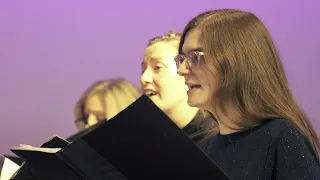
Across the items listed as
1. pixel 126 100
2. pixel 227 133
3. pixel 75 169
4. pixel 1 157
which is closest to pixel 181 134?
pixel 75 169

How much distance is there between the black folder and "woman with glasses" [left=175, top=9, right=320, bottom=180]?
24 cm

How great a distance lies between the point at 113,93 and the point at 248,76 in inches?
56.6

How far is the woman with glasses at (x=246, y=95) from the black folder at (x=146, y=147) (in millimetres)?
242

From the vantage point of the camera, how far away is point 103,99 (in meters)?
2.60

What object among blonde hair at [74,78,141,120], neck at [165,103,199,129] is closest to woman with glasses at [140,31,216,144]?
neck at [165,103,199,129]

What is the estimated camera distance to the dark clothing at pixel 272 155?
3.67 ft

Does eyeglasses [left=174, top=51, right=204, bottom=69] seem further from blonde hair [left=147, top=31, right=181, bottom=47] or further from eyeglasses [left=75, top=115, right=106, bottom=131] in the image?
eyeglasses [left=75, top=115, right=106, bottom=131]

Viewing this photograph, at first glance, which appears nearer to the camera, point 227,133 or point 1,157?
point 227,133

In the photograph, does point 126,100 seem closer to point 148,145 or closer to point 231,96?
point 231,96

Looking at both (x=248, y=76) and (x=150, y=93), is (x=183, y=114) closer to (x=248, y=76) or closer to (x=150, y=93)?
(x=150, y=93)

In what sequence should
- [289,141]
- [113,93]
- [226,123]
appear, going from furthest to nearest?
[113,93], [226,123], [289,141]

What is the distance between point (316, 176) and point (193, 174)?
279mm

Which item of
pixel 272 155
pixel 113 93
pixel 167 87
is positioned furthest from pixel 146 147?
pixel 113 93

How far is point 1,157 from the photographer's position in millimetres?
1609
